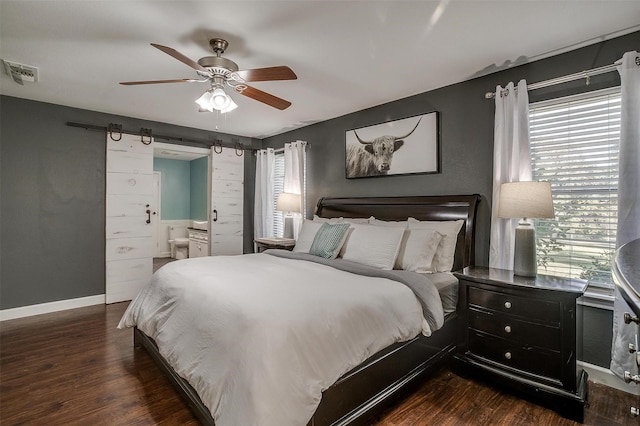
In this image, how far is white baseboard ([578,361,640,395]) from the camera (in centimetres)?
225

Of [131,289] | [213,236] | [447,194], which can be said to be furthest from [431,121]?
[131,289]

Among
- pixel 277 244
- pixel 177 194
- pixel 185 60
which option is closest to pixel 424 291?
pixel 185 60

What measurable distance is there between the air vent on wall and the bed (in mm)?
2380

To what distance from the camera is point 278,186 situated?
5.43m

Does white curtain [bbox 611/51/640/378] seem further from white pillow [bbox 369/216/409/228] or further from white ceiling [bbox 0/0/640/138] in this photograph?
white pillow [bbox 369/216/409/228]

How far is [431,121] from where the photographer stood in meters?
3.36

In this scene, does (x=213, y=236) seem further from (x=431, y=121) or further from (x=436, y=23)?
(x=436, y=23)

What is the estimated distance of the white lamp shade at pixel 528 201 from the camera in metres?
2.26

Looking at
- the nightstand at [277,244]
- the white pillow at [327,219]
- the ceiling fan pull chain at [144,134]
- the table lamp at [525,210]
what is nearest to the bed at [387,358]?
the table lamp at [525,210]

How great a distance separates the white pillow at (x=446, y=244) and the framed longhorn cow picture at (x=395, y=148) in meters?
0.67

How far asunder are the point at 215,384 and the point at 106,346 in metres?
2.04

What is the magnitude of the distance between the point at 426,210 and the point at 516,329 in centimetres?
140

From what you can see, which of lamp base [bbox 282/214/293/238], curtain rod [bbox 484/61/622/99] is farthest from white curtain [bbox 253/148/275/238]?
curtain rod [bbox 484/61/622/99]

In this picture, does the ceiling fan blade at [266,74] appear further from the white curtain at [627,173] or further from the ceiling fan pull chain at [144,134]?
the ceiling fan pull chain at [144,134]
